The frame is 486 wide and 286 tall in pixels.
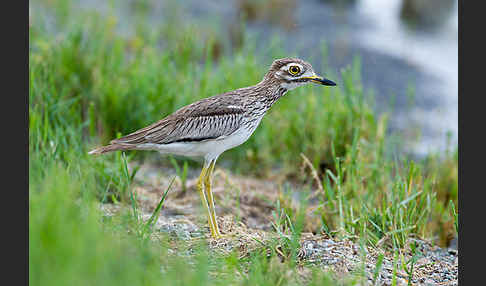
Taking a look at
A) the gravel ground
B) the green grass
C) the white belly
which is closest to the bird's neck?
the white belly

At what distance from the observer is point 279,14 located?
12.6m

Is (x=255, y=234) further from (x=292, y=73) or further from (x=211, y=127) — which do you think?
(x=292, y=73)

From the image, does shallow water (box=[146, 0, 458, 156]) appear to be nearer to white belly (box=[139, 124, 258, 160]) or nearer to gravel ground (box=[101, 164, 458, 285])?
gravel ground (box=[101, 164, 458, 285])

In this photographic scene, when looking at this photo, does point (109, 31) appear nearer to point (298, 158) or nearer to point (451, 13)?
point (298, 158)

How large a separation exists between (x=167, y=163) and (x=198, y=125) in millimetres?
2082

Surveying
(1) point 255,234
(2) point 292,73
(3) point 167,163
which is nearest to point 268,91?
A: (2) point 292,73

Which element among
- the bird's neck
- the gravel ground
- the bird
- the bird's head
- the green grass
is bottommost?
the gravel ground

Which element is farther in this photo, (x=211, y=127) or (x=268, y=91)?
(x=268, y=91)

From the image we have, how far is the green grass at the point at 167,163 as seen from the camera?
11.1ft

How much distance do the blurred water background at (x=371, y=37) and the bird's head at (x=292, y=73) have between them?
10.0 ft

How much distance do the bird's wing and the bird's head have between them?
1.42ft

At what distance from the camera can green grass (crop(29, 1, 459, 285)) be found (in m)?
3.38

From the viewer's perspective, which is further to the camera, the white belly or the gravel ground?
the white belly

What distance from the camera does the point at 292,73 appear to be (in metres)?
5.17
